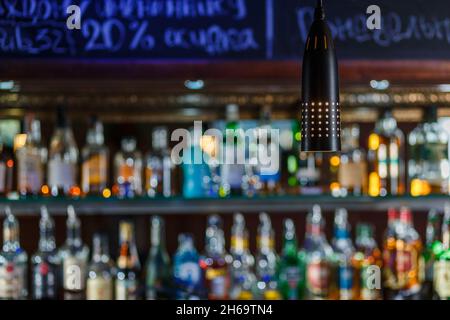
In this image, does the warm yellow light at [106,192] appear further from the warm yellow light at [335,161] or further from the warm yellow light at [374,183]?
the warm yellow light at [374,183]

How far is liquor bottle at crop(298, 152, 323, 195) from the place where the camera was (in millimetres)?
2385

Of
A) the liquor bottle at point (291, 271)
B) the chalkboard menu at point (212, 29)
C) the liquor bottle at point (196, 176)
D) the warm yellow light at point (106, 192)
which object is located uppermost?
the chalkboard menu at point (212, 29)

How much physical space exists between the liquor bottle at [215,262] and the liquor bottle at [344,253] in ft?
1.20

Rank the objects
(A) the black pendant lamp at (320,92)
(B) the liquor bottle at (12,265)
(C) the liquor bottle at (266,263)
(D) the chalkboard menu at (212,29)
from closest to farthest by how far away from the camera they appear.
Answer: (A) the black pendant lamp at (320,92) → (D) the chalkboard menu at (212,29) → (B) the liquor bottle at (12,265) → (C) the liquor bottle at (266,263)

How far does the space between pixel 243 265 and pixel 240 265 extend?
1 centimetres

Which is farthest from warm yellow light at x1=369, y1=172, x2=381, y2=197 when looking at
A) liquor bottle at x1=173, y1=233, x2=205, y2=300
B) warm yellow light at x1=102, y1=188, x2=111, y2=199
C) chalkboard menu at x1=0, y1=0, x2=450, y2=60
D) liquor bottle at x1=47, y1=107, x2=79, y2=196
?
liquor bottle at x1=47, y1=107, x2=79, y2=196

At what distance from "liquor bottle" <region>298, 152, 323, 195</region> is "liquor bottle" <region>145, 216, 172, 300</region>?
0.52 metres

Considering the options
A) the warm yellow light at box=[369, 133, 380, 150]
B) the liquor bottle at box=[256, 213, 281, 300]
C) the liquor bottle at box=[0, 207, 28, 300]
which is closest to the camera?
the liquor bottle at box=[0, 207, 28, 300]

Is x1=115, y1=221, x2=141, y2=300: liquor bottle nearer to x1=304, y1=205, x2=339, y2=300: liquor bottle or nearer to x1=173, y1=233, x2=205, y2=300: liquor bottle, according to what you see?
x1=173, y1=233, x2=205, y2=300: liquor bottle

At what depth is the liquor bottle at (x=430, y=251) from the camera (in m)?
2.30

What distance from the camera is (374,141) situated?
8.20ft

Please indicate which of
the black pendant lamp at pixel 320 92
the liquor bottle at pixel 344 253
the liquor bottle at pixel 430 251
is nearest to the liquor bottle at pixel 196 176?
the liquor bottle at pixel 344 253

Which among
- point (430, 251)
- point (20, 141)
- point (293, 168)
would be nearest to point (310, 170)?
point (293, 168)

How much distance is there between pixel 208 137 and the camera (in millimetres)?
2443
